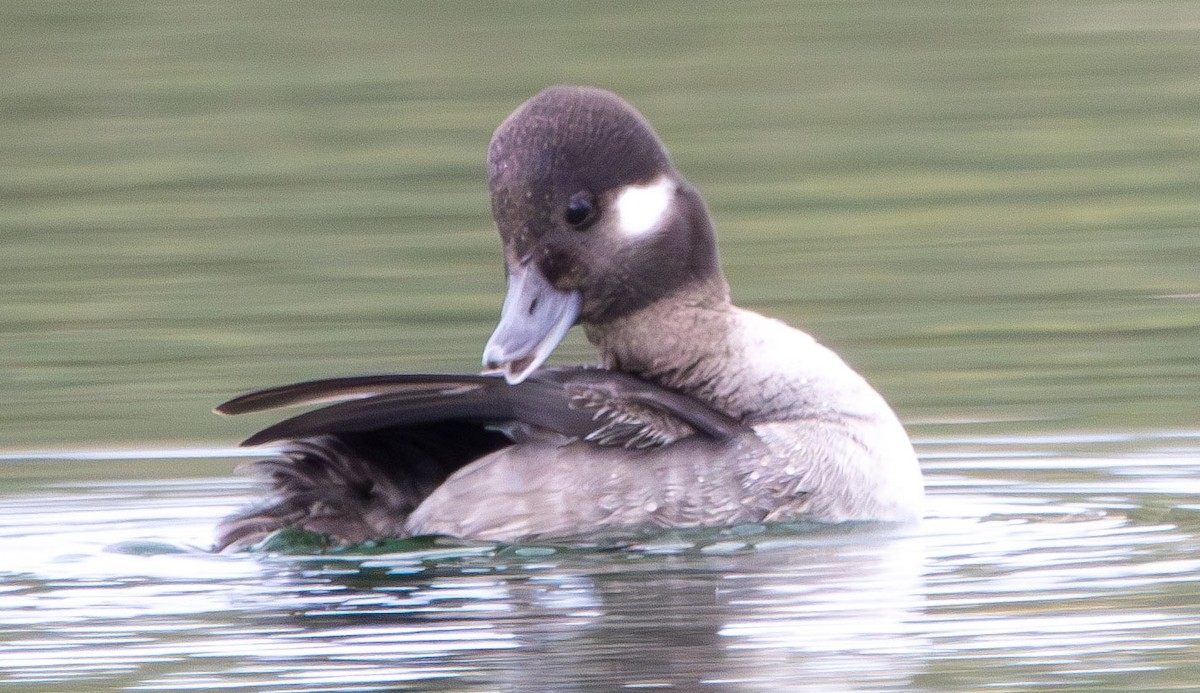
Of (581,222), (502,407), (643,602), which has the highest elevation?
(581,222)

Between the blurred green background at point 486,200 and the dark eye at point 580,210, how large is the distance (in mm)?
1850

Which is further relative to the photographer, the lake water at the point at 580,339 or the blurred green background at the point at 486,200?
the blurred green background at the point at 486,200

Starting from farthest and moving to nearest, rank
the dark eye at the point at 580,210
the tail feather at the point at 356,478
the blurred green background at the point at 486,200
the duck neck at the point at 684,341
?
the blurred green background at the point at 486,200 < the duck neck at the point at 684,341 < the dark eye at the point at 580,210 < the tail feather at the point at 356,478

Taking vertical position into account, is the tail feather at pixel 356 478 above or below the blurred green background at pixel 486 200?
below

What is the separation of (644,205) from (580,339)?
11.1 feet

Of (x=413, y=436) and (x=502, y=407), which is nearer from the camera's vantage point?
(x=502, y=407)

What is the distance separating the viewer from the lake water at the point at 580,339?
6.30 metres

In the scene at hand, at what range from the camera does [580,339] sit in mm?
11195

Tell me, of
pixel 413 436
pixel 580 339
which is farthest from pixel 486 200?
pixel 413 436

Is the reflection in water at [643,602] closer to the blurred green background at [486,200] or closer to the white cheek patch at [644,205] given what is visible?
the white cheek patch at [644,205]

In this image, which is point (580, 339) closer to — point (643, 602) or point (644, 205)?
point (644, 205)

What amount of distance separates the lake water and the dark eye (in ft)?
3.42

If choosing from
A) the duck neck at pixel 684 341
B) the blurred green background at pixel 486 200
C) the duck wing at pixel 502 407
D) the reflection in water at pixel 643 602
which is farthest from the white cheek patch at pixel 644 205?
the blurred green background at pixel 486 200

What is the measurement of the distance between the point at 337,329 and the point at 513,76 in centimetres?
655
